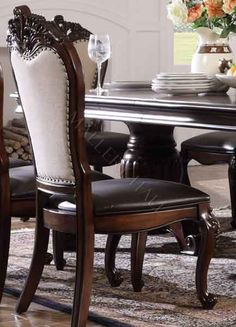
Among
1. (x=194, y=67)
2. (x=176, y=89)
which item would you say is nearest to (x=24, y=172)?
(x=176, y=89)

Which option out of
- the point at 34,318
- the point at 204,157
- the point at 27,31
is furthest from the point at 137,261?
the point at 204,157

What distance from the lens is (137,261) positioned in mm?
3615

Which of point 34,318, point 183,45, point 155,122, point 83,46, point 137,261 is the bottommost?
point 34,318

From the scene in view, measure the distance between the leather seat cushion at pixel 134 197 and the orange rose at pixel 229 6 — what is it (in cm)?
84

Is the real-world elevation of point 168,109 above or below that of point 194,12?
below

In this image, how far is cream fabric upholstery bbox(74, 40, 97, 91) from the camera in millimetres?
4785

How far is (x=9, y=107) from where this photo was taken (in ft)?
20.7

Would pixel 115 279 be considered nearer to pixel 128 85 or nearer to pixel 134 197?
pixel 134 197

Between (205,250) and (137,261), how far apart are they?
0.44m

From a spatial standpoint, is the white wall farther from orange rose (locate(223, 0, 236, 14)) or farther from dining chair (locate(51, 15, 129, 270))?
orange rose (locate(223, 0, 236, 14))

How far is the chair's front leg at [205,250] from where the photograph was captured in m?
3.24

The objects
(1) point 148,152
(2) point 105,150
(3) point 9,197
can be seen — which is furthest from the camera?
(2) point 105,150

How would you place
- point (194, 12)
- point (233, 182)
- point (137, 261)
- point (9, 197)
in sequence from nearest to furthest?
point (9, 197)
point (137, 261)
point (194, 12)
point (233, 182)

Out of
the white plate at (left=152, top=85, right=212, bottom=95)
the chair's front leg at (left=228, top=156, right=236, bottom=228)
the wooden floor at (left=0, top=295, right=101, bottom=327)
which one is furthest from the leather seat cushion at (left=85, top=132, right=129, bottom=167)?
the wooden floor at (left=0, top=295, right=101, bottom=327)
